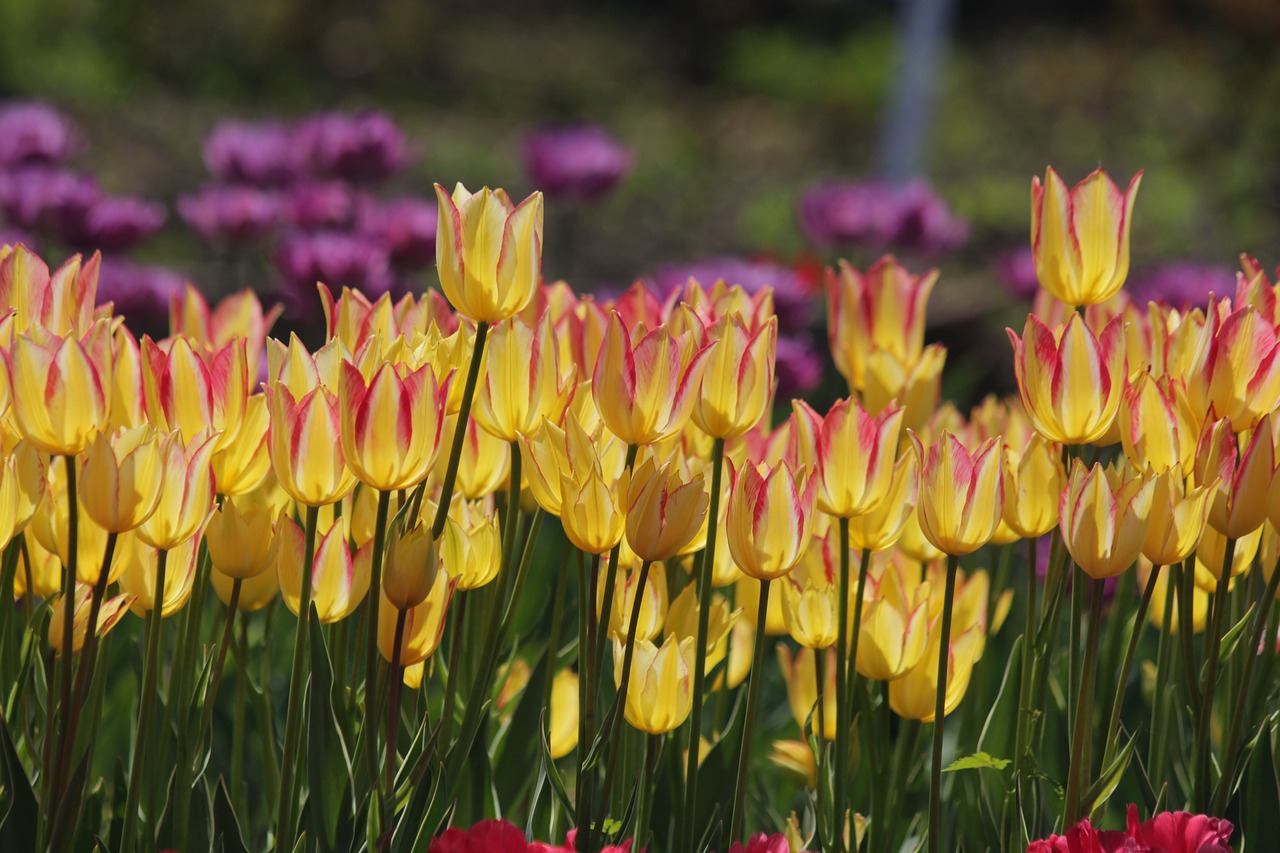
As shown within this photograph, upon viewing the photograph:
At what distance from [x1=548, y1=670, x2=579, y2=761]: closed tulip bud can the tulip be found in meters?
0.43

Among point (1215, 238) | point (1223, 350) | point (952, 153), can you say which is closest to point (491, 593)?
point (1223, 350)

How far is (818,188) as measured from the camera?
11.9 feet

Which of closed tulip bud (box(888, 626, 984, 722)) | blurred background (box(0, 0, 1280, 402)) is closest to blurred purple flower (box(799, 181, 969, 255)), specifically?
blurred background (box(0, 0, 1280, 402))

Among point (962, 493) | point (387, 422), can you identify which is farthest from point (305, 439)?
point (962, 493)

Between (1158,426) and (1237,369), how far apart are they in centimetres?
6

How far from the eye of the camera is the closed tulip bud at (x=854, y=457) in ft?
2.95

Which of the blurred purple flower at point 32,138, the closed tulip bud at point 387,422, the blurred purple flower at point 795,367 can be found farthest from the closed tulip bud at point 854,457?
the blurred purple flower at point 32,138

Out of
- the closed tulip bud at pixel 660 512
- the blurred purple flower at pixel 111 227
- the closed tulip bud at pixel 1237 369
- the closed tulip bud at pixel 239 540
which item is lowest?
the closed tulip bud at pixel 239 540

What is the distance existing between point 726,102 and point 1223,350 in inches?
370

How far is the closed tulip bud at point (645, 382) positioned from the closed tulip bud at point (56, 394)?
0.28 metres

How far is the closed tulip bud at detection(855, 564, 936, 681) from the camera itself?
3.19 ft

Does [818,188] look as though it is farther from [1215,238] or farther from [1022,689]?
[1215,238]

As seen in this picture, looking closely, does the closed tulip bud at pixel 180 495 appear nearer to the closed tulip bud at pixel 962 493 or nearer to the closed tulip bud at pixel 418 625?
the closed tulip bud at pixel 418 625

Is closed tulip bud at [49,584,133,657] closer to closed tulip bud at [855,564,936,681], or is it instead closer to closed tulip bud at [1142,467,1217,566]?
closed tulip bud at [855,564,936,681]
